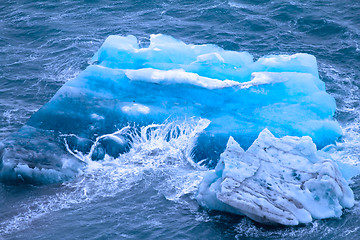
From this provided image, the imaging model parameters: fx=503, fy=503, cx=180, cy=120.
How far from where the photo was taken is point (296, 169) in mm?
8359

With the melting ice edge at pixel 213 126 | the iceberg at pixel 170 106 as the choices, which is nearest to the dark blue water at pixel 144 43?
the melting ice edge at pixel 213 126

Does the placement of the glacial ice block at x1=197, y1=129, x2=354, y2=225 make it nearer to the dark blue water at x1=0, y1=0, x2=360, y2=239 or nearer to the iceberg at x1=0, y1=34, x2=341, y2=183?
the dark blue water at x1=0, y1=0, x2=360, y2=239

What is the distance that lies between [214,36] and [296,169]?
671cm

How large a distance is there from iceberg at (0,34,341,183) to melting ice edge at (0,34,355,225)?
0.8 inches

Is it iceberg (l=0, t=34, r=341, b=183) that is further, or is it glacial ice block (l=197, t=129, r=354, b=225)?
iceberg (l=0, t=34, r=341, b=183)

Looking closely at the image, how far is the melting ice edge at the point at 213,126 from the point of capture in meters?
8.02

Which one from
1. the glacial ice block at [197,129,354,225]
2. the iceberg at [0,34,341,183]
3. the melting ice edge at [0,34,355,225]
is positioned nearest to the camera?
the glacial ice block at [197,129,354,225]

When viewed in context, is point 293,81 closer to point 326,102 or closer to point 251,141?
point 326,102

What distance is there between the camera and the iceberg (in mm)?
9438

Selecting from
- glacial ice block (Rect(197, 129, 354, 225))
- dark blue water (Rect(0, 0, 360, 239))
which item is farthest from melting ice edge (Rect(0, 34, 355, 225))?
dark blue water (Rect(0, 0, 360, 239))

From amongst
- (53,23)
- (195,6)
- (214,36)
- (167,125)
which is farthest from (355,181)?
(53,23)

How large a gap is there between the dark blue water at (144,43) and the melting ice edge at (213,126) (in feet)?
1.11

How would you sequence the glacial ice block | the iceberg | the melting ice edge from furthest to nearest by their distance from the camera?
the iceberg < the melting ice edge < the glacial ice block

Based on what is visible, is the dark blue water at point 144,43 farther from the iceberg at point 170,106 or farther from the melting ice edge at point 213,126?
the iceberg at point 170,106
